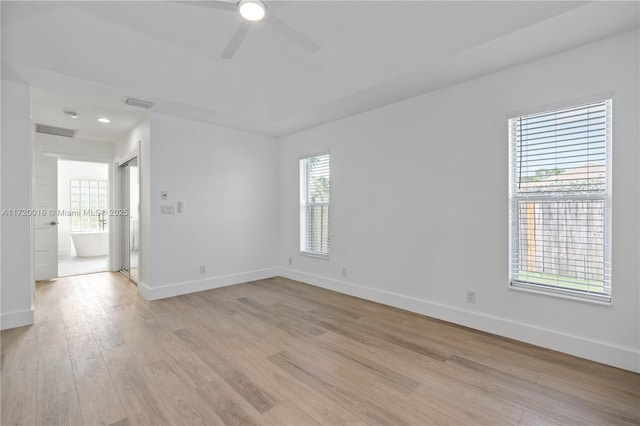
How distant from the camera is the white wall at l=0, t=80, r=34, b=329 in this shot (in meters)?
2.99

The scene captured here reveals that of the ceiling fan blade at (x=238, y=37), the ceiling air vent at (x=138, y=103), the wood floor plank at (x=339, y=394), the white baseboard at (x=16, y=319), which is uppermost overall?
the ceiling fan blade at (x=238, y=37)

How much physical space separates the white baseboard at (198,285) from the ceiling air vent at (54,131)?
2945 millimetres

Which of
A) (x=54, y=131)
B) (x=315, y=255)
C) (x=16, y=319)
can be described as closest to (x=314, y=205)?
(x=315, y=255)

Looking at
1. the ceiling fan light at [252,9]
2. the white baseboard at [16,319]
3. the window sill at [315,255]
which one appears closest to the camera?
the ceiling fan light at [252,9]

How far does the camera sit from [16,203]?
3059 mm

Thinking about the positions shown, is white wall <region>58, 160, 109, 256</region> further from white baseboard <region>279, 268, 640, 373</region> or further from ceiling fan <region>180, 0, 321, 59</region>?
white baseboard <region>279, 268, 640, 373</region>

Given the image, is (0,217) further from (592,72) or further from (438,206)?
(592,72)

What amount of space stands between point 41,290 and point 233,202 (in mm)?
3126

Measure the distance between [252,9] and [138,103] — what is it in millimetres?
2383

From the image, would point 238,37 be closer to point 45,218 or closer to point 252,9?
point 252,9

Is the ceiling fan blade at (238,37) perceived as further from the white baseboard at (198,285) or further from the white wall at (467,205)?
the white baseboard at (198,285)

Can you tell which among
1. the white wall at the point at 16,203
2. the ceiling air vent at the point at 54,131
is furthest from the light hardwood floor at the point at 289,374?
the ceiling air vent at the point at 54,131

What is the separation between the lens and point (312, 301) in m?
3.93

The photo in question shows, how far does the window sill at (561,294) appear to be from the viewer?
233 cm
